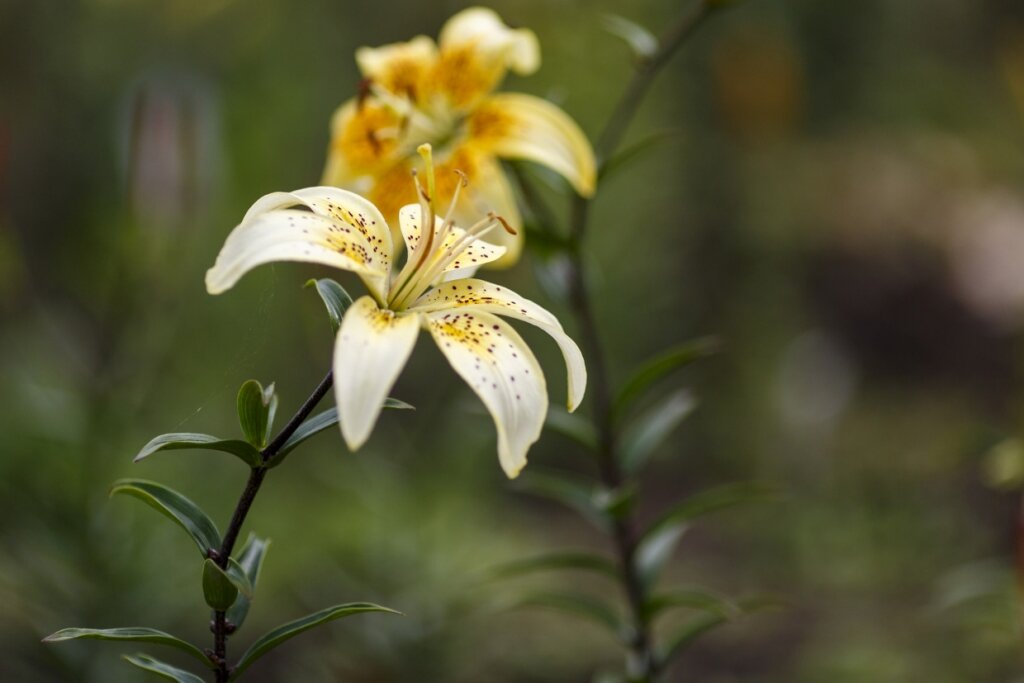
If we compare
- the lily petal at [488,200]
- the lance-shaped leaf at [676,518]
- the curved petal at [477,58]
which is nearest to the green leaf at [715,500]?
the lance-shaped leaf at [676,518]

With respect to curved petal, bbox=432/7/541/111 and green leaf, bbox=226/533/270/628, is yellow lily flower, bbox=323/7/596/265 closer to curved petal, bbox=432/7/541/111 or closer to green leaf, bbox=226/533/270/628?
curved petal, bbox=432/7/541/111

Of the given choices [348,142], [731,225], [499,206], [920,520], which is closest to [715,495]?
[499,206]

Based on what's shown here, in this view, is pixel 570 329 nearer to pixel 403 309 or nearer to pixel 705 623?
pixel 705 623

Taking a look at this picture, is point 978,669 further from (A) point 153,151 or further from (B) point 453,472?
(A) point 153,151

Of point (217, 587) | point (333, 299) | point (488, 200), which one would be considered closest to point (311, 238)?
point (333, 299)

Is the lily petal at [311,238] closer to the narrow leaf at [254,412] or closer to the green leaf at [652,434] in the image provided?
the narrow leaf at [254,412]

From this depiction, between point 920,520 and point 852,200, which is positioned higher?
point 852,200
